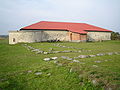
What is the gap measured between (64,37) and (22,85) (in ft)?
88.7

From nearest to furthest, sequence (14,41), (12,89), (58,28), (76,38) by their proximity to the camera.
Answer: (12,89) < (14,41) < (76,38) < (58,28)

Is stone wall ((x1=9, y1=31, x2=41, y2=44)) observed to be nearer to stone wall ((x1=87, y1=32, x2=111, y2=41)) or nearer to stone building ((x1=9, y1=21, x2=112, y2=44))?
stone building ((x1=9, y1=21, x2=112, y2=44))

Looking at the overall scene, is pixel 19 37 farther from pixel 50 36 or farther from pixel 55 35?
pixel 55 35

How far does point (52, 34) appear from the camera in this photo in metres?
29.0

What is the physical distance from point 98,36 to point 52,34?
14.5 m

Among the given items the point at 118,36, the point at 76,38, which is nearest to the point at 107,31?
the point at 118,36

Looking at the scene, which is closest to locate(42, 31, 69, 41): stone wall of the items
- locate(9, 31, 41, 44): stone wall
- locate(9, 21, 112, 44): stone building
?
locate(9, 21, 112, 44): stone building

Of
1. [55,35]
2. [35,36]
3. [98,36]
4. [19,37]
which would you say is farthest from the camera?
[98,36]

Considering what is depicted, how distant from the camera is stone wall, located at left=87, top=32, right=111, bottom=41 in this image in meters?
31.8

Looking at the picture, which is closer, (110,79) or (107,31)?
(110,79)

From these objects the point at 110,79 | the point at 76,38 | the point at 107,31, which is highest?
the point at 107,31

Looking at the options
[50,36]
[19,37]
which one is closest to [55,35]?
[50,36]

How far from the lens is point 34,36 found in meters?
24.2

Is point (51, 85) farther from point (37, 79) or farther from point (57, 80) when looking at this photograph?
point (37, 79)
